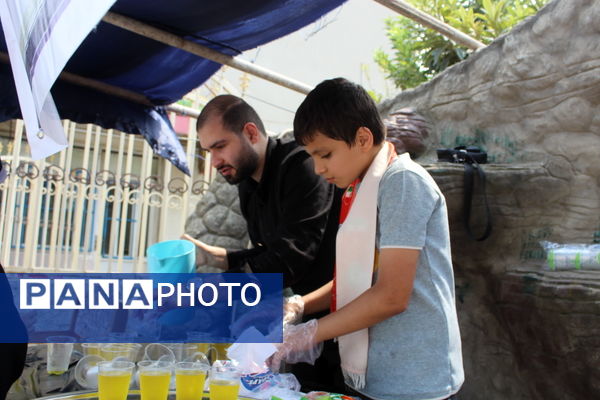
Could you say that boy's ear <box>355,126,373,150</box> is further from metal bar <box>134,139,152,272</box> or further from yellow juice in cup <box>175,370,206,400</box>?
metal bar <box>134,139,152,272</box>

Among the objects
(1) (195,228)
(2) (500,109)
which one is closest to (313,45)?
(1) (195,228)

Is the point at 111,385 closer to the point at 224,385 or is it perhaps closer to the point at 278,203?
the point at 224,385

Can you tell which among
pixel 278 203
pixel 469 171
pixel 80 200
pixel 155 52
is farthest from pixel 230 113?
pixel 80 200

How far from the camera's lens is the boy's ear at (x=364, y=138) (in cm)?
144

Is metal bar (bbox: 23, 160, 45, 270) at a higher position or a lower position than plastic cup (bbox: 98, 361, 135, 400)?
higher

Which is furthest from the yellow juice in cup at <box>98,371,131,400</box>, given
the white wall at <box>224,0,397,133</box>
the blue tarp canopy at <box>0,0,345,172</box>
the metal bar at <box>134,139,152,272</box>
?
the white wall at <box>224,0,397,133</box>

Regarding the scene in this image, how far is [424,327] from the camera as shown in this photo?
4.33 feet

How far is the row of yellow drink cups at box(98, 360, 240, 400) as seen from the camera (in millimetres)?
1167

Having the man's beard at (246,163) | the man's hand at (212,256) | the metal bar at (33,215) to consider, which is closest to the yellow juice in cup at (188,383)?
the man's hand at (212,256)

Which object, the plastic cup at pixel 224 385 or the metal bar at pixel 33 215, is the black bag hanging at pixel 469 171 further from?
the metal bar at pixel 33 215

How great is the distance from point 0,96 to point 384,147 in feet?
7.84

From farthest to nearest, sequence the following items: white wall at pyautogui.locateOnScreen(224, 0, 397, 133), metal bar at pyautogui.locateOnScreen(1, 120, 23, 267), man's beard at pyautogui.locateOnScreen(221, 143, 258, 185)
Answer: white wall at pyautogui.locateOnScreen(224, 0, 397, 133)
metal bar at pyautogui.locateOnScreen(1, 120, 23, 267)
man's beard at pyautogui.locateOnScreen(221, 143, 258, 185)

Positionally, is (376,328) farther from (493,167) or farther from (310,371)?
(493,167)

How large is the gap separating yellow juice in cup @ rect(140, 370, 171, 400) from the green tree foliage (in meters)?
6.43
